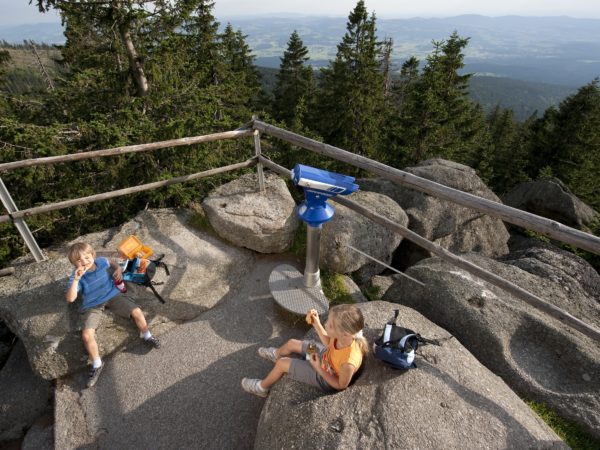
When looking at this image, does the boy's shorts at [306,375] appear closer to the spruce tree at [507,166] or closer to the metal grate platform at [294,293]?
the metal grate platform at [294,293]

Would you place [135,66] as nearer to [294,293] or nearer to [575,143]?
[294,293]

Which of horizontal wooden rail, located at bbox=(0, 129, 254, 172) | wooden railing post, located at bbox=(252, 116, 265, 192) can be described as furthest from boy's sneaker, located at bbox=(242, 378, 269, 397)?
wooden railing post, located at bbox=(252, 116, 265, 192)

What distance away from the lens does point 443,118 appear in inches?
770

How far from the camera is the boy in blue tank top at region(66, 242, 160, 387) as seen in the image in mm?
3596

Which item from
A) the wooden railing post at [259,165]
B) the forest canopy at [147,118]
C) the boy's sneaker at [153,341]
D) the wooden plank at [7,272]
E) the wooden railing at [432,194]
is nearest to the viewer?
the wooden railing at [432,194]

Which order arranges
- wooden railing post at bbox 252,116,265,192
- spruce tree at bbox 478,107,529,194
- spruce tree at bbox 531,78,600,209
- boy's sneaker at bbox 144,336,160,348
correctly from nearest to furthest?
1. boy's sneaker at bbox 144,336,160,348
2. wooden railing post at bbox 252,116,265,192
3. spruce tree at bbox 531,78,600,209
4. spruce tree at bbox 478,107,529,194

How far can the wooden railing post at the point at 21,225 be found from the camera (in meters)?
3.85

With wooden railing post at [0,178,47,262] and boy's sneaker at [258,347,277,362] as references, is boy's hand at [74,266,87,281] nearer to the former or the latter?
wooden railing post at [0,178,47,262]

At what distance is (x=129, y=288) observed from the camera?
14.2 feet

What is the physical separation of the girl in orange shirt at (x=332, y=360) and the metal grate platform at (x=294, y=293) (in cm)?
93

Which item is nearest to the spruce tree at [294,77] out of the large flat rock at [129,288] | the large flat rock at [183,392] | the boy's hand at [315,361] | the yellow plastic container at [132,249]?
the large flat rock at [129,288]

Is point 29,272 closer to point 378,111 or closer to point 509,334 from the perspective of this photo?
point 509,334

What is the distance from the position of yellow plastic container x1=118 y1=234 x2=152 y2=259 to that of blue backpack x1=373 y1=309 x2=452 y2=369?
2.91 m

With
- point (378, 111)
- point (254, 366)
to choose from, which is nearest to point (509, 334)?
point (254, 366)
